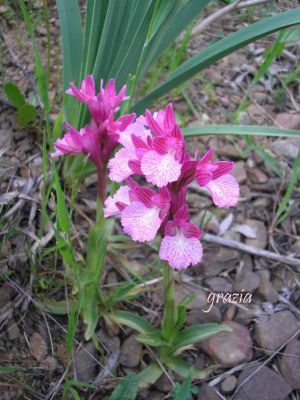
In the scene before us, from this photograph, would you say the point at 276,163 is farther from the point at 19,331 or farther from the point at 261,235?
the point at 19,331

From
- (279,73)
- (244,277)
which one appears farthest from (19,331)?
(279,73)

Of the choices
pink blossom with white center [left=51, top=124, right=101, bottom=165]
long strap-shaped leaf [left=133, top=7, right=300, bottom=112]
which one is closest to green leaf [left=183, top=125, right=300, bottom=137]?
long strap-shaped leaf [left=133, top=7, right=300, bottom=112]

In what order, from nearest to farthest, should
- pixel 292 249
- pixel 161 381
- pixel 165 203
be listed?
pixel 165 203 → pixel 161 381 → pixel 292 249

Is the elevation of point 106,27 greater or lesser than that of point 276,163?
greater

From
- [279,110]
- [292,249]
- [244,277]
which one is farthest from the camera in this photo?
[279,110]

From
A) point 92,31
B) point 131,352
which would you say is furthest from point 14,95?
point 131,352

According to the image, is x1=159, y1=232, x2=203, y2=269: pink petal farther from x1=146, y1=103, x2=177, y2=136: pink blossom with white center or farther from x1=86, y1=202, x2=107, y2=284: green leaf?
x1=86, y1=202, x2=107, y2=284: green leaf

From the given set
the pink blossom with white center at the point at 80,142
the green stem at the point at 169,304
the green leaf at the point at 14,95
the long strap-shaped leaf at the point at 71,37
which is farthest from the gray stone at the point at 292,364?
the green leaf at the point at 14,95
